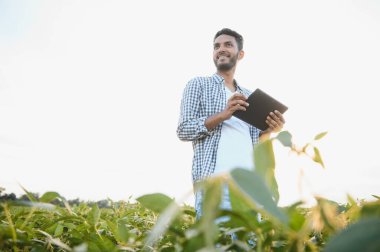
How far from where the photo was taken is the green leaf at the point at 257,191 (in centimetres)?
33

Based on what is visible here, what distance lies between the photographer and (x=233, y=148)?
2.36 meters

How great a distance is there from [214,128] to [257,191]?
2.07m

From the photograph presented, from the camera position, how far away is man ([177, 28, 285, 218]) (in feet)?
7.45

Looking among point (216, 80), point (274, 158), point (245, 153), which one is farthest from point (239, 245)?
point (216, 80)

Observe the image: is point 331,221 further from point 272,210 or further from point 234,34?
point 234,34

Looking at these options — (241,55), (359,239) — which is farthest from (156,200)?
(241,55)

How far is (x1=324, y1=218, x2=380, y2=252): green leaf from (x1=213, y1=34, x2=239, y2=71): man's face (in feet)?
9.23

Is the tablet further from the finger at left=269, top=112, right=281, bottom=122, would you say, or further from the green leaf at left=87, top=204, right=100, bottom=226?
the green leaf at left=87, top=204, right=100, bottom=226

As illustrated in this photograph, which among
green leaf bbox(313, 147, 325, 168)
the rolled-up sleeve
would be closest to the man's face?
the rolled-up sleeve

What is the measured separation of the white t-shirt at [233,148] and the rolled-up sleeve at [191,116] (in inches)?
6.2

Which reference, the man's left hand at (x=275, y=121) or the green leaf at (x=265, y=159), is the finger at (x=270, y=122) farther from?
the green leaf at (x=265, y=159)

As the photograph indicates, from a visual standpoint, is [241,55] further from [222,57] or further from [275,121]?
Result: [275,121]

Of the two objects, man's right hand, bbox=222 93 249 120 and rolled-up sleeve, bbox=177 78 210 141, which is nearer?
man's right hand, bbox=222 93 249 120

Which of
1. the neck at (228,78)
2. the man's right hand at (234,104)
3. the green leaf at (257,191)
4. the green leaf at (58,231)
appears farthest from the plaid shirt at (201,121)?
the green leaf at (257,191)
